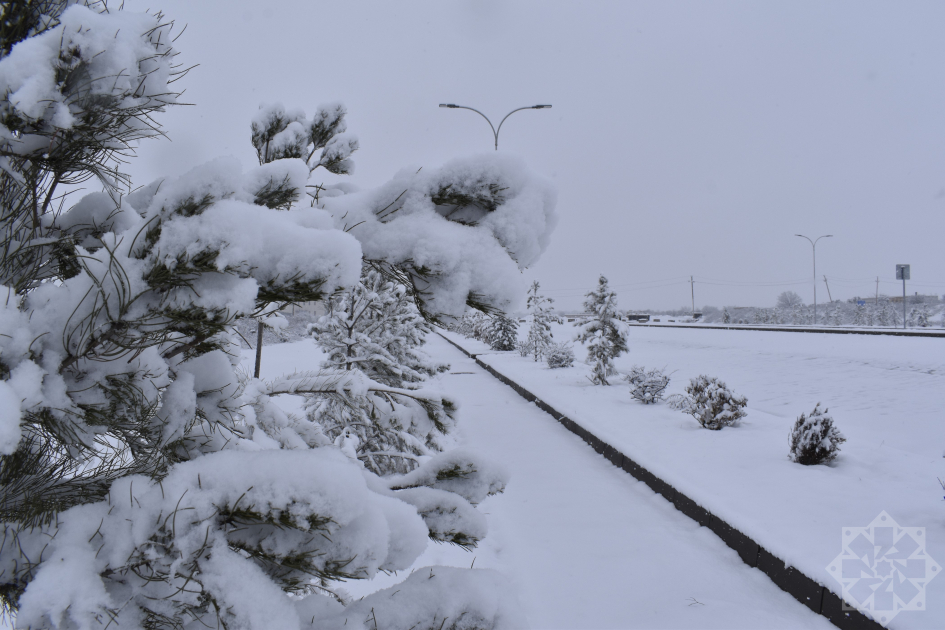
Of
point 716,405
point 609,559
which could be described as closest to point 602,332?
point 716,405

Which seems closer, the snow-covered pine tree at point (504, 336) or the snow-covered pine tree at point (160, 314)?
the snow-covered pine tree at point (160, 314)

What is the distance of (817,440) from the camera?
19.6 ft

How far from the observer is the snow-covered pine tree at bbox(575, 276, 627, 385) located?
13.9 metres

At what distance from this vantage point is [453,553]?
479cm

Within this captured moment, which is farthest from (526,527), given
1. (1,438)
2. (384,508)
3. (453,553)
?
(1,438)

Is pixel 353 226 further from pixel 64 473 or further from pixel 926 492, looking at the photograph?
pixel 926 492

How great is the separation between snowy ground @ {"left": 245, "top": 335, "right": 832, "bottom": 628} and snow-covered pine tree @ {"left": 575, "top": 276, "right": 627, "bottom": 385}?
6.82 meters

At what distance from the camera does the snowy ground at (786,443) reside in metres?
4.36

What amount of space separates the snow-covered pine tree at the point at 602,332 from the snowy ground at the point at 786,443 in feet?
2.24

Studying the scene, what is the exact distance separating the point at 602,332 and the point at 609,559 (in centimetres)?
1024

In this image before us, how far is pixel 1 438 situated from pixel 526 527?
5.18 m

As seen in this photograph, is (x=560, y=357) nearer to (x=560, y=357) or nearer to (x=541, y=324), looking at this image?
(x=560, y=357)

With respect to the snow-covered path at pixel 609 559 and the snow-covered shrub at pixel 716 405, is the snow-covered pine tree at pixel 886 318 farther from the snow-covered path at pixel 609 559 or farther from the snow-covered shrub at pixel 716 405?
the snow-covered path at pixel 609 559

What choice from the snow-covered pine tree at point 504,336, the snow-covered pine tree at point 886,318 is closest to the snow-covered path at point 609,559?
the snow-covered pine tree at point 504,336
